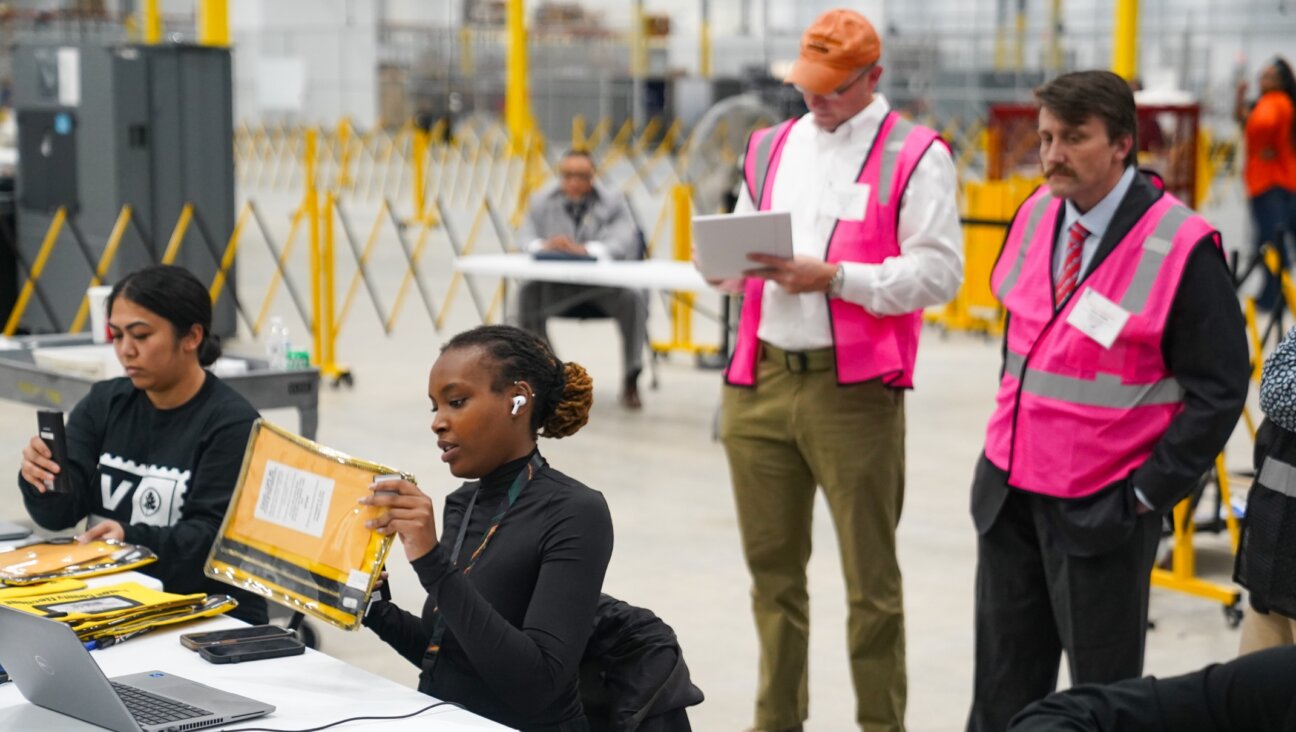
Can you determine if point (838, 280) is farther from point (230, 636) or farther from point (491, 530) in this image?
point (230, 636)

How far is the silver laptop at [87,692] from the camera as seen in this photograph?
7.79 ft

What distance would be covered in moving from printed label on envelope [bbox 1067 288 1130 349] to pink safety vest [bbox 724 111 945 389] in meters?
0.66

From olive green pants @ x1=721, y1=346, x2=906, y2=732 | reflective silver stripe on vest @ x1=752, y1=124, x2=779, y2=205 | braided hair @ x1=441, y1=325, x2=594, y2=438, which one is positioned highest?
reflective silver stripe on vest @ x1=752, y1=124, x2=779, y2=205

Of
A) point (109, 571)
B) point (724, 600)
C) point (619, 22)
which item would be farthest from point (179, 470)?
point (619, 22)

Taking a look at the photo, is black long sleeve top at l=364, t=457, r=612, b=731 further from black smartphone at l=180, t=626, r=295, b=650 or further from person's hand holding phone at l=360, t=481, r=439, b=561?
black smartphone at l=180, t=626, r=295, b=650

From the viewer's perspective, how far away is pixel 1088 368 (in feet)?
10.9

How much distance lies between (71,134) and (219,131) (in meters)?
0.93

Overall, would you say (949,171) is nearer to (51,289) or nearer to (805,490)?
(805,490)

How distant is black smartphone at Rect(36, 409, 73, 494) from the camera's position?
143 inches

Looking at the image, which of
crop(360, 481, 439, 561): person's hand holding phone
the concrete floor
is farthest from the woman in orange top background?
crop(360, 481, 439, 561): person's hand holding phone

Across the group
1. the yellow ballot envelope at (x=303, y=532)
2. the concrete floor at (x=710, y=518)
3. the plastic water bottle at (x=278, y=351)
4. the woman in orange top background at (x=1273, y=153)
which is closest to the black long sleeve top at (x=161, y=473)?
the yellow ballot envelope at (x=303, y=532)

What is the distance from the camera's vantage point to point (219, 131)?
10758mm

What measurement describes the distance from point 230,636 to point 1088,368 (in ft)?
5.41

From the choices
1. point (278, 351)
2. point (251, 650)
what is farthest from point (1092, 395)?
point (278, 351)
